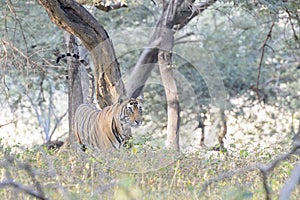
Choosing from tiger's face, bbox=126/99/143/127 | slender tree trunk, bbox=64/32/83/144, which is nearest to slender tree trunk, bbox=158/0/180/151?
slender tree trunk, bbox=64/32/83/144

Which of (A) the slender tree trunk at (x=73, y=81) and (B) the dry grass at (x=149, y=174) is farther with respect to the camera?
(A) the slender tree trunk at (x=73, y=81)

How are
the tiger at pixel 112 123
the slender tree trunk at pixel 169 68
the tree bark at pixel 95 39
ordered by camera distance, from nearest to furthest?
1. the tree bark at pixel 95 39
2. the tiger at pixel 112 123
3. the slender tree trunk at pixel 169 68

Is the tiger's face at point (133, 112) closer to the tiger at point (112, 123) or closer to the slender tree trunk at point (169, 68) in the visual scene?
the tiger at point (112, 123)

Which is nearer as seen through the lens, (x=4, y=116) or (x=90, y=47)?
(x=90, y=47)

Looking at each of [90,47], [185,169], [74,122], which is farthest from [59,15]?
[185,169]

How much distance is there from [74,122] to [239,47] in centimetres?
969

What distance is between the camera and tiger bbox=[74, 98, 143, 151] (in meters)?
10.2

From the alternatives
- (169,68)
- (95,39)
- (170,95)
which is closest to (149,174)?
(95,39)

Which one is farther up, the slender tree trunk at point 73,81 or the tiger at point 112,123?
the slender tree trunk at point 73,81

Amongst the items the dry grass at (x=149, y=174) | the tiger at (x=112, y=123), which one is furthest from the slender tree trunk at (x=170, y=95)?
the dry grass at (x=149, y=174)

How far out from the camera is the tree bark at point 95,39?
9.50 metres

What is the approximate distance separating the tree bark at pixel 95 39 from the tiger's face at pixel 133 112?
553 millimetres

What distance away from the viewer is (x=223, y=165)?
735 cm

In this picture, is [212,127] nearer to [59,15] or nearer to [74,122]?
[74,122]
